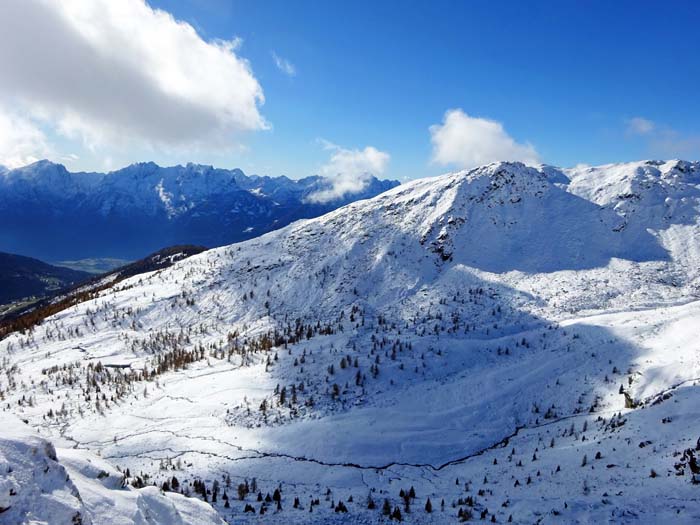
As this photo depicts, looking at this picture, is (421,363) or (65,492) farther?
(421,363)

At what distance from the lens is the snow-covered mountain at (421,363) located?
1577 centimetres

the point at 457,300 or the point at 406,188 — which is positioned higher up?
the point at 406,188

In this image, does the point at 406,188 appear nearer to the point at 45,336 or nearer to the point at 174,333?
the point at 174,333

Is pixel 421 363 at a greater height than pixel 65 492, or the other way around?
pixel 65 492

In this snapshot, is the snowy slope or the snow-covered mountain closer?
the snowy slope

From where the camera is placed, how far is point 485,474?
57.5ft

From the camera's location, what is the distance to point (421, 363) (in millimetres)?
29594

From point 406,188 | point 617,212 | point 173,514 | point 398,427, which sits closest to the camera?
point 173,514

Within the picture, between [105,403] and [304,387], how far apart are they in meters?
13.4

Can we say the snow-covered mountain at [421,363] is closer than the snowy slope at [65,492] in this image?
No

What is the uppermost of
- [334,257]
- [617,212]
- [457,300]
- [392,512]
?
[617,212]

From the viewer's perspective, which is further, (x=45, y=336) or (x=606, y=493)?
(x=45, y=336)

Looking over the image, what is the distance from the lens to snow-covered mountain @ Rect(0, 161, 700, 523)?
1577cm

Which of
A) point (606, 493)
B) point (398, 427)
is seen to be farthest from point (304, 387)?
point (606, 493)
